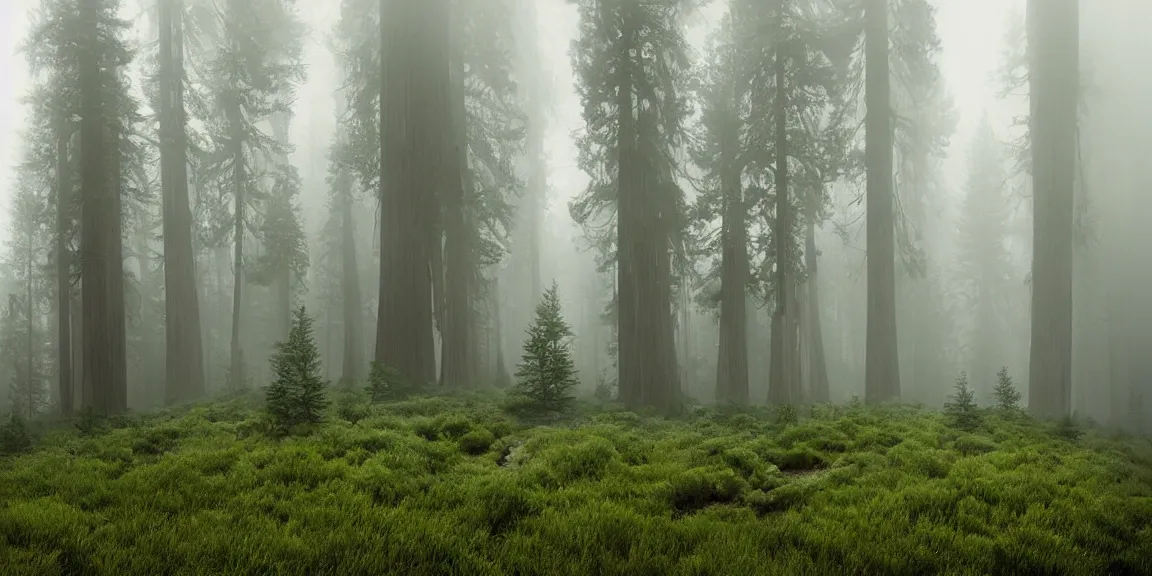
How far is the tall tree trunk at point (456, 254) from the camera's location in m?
13.5

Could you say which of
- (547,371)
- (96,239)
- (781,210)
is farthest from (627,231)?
(96,239)

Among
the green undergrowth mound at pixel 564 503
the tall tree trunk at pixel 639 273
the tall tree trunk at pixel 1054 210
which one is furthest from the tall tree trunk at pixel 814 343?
the green undergrowth mound at pixel 564 503

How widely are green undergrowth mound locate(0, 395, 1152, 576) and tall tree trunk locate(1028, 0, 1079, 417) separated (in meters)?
6.00

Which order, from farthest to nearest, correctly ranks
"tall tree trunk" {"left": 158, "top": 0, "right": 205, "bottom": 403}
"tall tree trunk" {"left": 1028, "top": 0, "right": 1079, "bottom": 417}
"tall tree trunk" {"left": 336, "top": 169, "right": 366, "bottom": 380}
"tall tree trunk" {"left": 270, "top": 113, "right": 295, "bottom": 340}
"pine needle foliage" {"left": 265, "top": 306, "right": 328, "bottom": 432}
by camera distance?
"tall tree trunk" {"left": 336, "top": 169, "right": 366, "bottom": 380} → "tall tree trunk" {"left": 270, "top": 113, "right": 295, "bottom": 340} → "tall tree trunk" {"left": 158, "top": 0, "right": 205, "bottom": 403} → "tall tree trunk" {"left": 1028, "top": 0, "right": 1079, "bottom": 417} → "pine needle foliage" {"left": 265, "top": 306, "right": 328, "bottom": 432}

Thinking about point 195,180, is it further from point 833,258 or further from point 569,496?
point 833,258

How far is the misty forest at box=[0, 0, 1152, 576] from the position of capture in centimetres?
447

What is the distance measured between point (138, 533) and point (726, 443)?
6.06 meters

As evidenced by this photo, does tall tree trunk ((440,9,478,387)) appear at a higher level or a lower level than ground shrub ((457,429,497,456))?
higher

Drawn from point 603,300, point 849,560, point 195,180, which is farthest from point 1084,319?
point 195,180

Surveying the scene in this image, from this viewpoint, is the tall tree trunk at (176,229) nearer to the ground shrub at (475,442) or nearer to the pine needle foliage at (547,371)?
the pine needle foliage at (547,371)

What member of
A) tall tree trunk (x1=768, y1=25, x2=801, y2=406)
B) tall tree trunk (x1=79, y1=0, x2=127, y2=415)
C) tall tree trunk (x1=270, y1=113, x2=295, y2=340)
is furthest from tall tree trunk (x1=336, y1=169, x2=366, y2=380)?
tall tree trunk (x1=768, y1=25, x2=801, y2=406)

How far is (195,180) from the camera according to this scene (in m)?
21.0

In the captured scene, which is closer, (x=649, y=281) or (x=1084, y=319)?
(x=649, y=281)

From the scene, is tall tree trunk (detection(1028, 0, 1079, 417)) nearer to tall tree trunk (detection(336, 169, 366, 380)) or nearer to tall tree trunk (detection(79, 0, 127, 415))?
tall tree trunk (detection(79, 0, 127, 415))
